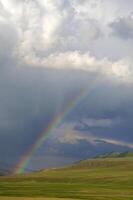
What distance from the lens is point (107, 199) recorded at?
129 meters

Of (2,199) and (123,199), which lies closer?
(2,199)

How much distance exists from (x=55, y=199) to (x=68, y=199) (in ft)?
14.2

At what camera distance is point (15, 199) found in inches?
4712

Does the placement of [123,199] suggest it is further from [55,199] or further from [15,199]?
[15,199]

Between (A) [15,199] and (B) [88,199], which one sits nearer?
(A) [15,199]

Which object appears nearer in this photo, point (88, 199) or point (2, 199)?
point (2, 199)

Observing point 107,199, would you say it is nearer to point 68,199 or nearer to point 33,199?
point 68,199

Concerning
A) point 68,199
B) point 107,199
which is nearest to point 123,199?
point 107,199

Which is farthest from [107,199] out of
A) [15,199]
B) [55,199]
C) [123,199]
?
[15,199]

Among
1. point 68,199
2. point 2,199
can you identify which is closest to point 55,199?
point 68,199

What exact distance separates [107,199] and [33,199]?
75.7 ft

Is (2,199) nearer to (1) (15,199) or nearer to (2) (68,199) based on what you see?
(1) (15,199)

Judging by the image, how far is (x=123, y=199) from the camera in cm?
12950

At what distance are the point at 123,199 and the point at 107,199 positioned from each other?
484cm
